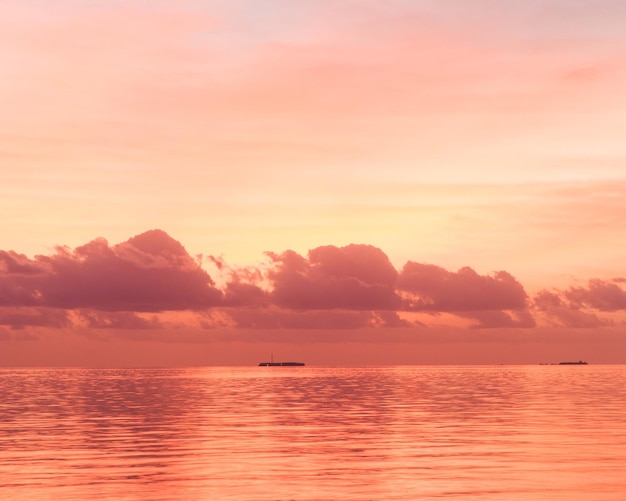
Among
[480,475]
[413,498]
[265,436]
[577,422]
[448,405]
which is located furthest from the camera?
[448,405]

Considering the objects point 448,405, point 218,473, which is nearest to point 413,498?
point 218,473

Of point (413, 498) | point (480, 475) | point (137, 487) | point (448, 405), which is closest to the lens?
point (413, 498)

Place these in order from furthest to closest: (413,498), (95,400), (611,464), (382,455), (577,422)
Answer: (95,400), (577,422), (382,455), (611,464), (413,498)

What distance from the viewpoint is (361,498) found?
41469 millimetres

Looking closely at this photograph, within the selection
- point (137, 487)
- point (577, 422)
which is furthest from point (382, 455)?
point (577, 422)

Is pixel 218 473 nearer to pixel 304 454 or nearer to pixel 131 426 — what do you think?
pixel 304 454

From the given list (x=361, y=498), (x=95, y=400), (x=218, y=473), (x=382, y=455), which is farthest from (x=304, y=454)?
(x=95, y=400)

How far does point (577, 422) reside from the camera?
82375 millimetres

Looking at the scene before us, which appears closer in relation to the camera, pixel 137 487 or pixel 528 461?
pixel 137 487

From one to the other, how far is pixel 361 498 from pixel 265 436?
1184 inches

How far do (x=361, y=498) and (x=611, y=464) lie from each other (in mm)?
18439

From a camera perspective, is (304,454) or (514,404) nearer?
(304,454)

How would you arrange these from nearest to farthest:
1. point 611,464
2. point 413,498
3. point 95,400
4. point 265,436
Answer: point 413,498 → point 611,464 → point 265,436 → point 95,400

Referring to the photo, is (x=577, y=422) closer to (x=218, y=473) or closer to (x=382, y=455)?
(x=382, y=455)
